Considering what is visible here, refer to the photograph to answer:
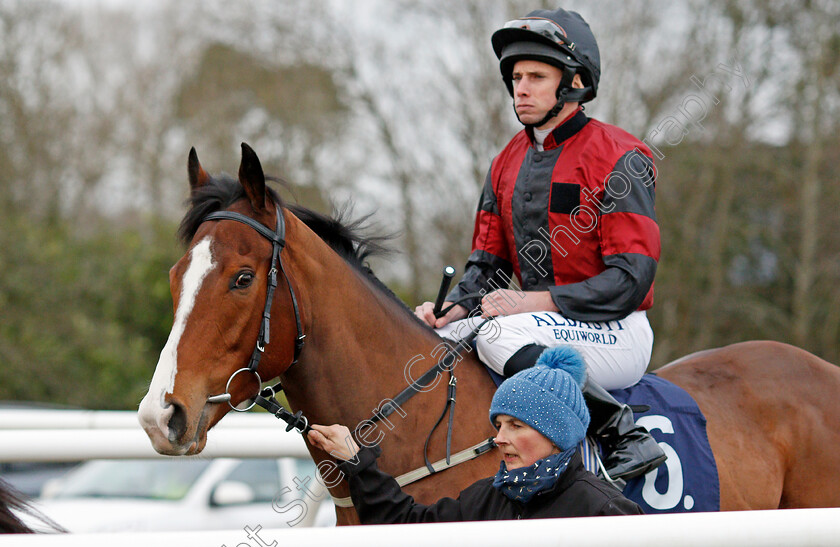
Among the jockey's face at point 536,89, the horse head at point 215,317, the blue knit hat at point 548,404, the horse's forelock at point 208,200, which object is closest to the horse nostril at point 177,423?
the horse head at point 215,317

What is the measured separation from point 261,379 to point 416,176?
9078 millimetres

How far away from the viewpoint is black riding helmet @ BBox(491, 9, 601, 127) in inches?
119

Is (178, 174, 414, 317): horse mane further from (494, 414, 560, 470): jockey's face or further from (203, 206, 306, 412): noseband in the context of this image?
(494, 414, 560, 470): jockey's face

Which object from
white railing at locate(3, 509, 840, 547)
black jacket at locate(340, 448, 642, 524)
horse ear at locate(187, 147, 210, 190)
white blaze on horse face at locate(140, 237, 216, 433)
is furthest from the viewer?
horse ear at locate(187, 147, 210, 190)

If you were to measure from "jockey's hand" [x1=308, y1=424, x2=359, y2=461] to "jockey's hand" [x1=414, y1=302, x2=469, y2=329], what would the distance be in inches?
29.4

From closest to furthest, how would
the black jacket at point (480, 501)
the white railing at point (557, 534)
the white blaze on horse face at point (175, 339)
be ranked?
the white railing at point (557, 534) < the black jacket at point (480, 501) < the white blaze on horse face at point (175, 339)

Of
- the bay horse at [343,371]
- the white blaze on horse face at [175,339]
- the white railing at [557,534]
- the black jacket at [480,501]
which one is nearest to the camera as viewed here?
the white railing at [557,534]

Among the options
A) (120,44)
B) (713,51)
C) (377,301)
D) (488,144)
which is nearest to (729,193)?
(713,51)

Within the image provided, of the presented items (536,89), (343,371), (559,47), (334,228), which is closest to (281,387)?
(343,371)

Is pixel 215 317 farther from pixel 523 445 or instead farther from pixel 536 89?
pixel 536 89

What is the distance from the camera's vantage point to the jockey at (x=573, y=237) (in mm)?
2836

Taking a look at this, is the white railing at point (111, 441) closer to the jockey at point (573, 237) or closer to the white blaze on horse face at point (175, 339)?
the white blaze on horse face at point (175, 339)

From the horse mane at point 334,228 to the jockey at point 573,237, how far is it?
14.8 inches

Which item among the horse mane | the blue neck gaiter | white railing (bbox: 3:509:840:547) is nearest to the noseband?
the horse mane
